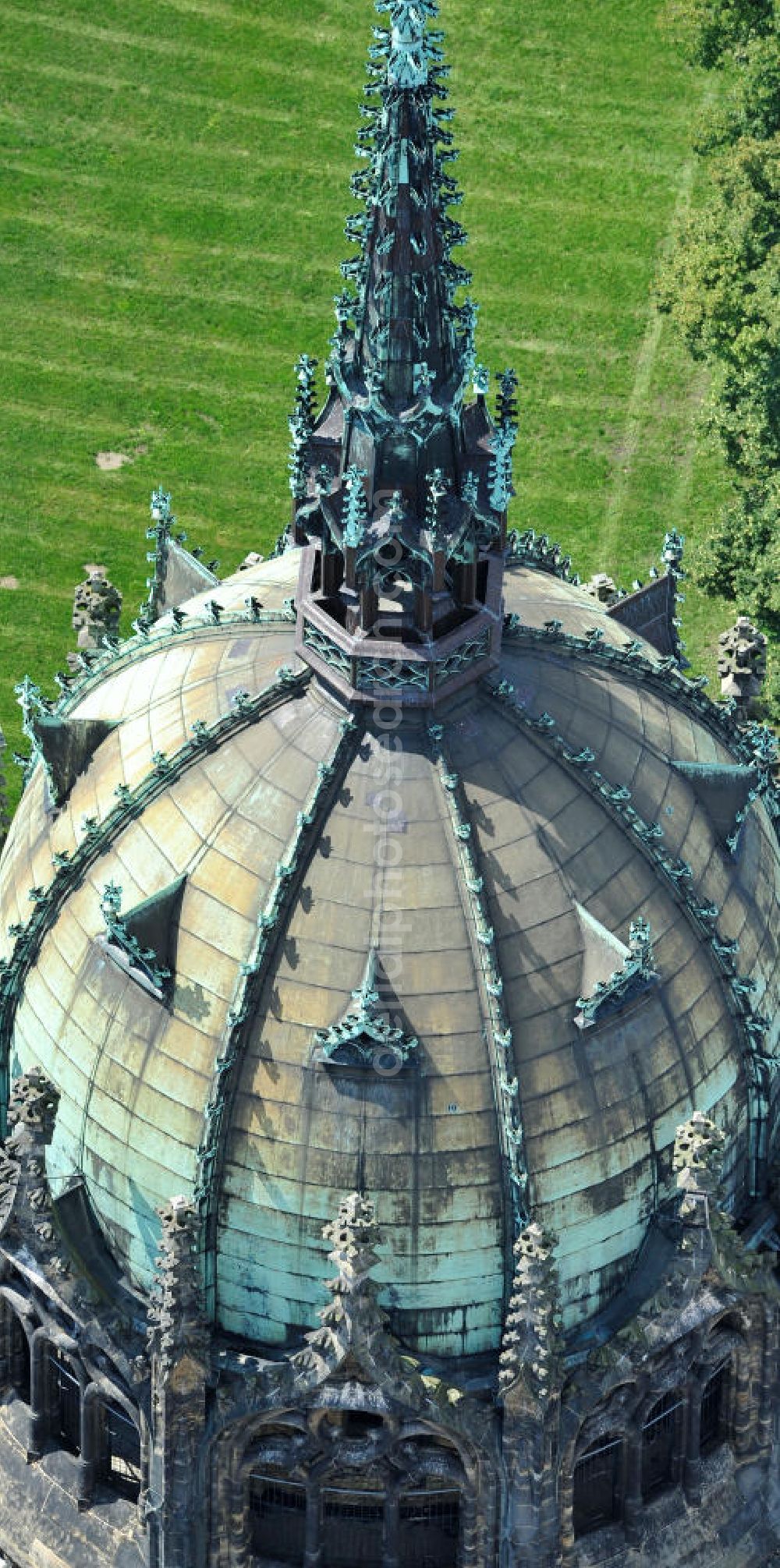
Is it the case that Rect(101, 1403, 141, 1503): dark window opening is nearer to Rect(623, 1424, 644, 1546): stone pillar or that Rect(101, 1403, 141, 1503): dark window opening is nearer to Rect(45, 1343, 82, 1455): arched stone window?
Rect(45, 1343, 82, 1455): arched stone window

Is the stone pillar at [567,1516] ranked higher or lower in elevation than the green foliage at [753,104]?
lower

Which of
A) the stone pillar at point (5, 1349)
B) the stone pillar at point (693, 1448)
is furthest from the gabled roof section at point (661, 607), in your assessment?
the stone pillar at point (5, 1349)

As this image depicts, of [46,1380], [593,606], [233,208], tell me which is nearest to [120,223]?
[233,208]

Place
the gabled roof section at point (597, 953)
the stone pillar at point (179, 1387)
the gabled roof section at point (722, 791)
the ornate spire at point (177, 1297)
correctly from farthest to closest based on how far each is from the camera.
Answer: the gabled roof section at point (722, 791)
the gabled roof section at point (597, 953)
the stone pillar at point (179, 1387)
the ornate spire at point (177, 1297)

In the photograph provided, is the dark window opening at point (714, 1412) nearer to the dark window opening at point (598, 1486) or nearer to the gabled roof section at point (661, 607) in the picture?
the dark window opening at point (598, 1486)

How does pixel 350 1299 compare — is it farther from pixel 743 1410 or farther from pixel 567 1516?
pixel 743 1410

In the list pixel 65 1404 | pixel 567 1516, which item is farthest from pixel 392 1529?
pixel 65 1404
